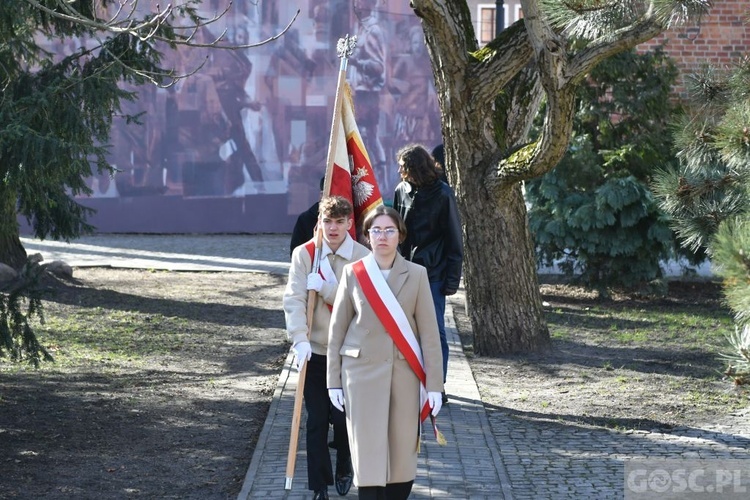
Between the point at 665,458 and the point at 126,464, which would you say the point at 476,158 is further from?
the point at 126,464

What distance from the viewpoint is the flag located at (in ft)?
22.2

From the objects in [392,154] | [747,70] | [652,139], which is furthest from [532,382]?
[392,154]

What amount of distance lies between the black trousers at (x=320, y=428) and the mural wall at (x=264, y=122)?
15.2m

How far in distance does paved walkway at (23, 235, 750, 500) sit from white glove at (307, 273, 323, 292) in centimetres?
120

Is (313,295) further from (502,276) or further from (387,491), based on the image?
(502,276)

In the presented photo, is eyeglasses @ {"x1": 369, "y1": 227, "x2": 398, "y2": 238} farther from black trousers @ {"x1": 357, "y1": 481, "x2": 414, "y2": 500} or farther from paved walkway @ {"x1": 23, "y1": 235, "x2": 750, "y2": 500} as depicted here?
paved walkway @ {"x1": 23, "y1": 235, "x2": 750, "y2": 500}

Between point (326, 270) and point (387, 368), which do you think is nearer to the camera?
point (387, 368)

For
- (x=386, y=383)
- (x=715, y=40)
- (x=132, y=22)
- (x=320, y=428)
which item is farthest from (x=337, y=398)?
(x=715, y=40)

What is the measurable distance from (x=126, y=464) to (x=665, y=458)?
3.49 metres

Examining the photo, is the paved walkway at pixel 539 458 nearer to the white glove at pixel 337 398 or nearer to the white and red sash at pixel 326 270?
the white glove at pixel 337 398

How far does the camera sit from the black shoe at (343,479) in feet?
20.6

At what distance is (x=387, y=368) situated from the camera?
531 cm

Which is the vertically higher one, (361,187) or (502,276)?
(361,187)

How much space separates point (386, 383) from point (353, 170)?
2.04 meters
